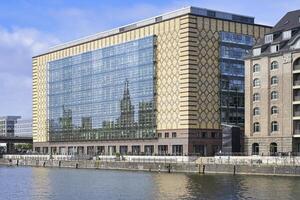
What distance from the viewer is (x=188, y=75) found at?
151625 millimetres

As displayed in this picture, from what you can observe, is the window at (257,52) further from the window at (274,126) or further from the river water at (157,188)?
the river water at (157,188)

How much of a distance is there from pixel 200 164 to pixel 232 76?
49.5 meters

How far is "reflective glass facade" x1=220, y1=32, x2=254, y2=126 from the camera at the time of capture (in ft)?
522

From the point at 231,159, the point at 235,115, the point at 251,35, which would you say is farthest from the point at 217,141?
the point at 231,159

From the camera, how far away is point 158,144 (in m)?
160

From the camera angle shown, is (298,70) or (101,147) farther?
(101,147)

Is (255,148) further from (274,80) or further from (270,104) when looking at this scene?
(274,80)

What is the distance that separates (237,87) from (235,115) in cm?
737

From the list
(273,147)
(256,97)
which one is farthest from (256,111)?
(273,147)

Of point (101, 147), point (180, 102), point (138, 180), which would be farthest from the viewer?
point (101, 147)

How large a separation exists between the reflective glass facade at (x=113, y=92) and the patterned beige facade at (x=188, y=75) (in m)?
3.92

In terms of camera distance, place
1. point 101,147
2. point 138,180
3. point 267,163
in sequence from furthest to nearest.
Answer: point 101,147, point 267,163, point 138,180

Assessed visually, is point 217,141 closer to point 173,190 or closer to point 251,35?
point 251,35

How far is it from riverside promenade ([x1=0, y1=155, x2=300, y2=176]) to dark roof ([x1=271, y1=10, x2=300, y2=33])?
33.2 meters
